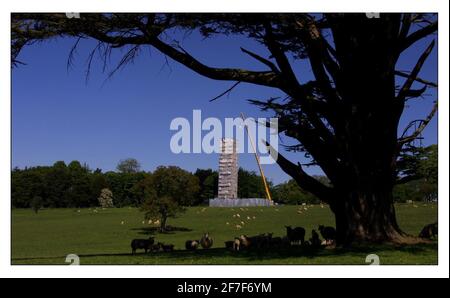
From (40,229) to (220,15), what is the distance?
15.0 m

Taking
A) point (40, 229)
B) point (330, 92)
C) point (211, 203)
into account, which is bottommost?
point (40, 229)

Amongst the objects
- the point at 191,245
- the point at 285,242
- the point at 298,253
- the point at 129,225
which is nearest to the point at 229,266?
the point at 298,253

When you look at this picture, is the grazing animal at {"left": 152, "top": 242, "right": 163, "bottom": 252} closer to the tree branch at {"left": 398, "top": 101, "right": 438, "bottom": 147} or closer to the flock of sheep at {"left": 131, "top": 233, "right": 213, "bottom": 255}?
the flock of sheep at {"left": 131, "top": 233, "right": 213, "bottom": 255}

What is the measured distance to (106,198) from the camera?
Result: 1747cm

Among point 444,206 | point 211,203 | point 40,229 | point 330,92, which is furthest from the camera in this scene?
point 40,229

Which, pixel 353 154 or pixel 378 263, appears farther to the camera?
pixel 353 154

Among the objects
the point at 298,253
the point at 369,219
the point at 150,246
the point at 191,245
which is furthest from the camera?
the point at 191,245

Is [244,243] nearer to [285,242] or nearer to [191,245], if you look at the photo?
[285,242]

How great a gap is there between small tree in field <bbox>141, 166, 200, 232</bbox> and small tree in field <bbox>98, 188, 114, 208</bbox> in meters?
1.34

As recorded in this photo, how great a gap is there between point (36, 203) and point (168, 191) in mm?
4193
